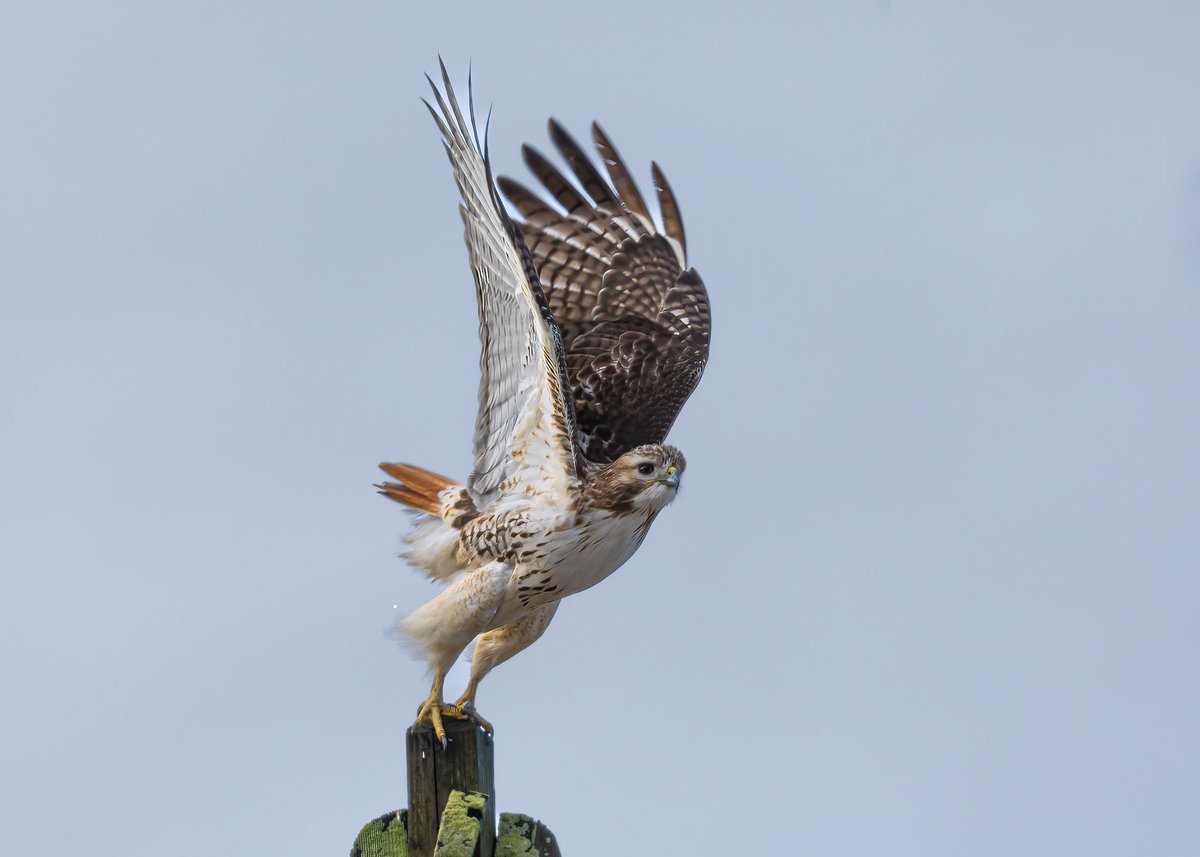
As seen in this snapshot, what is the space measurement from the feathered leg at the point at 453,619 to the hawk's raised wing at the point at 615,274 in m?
2.36

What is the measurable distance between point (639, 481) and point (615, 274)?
120 inches

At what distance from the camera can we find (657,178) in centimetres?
1073

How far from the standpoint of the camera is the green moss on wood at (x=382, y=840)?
5.45 meters

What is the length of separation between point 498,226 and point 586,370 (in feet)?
6.68

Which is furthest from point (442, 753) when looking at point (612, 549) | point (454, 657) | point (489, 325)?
point (489, 325)

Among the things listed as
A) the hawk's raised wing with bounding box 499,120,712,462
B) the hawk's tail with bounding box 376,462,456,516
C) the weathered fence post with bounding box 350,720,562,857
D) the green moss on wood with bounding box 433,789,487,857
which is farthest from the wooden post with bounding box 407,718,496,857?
the hawk's raised wing with bounding box 499,120,712,462

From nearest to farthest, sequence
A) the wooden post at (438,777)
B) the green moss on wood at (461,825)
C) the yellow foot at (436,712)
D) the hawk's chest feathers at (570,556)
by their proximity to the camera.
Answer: the green moss on wood at (461,825) → the wooden post at (438,777) → the yellow foot at (436,712) → the hawk's chest feathers at (570,556)

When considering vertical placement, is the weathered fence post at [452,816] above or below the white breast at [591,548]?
below

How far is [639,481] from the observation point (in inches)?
295

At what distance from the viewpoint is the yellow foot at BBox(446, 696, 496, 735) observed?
6.62 meters

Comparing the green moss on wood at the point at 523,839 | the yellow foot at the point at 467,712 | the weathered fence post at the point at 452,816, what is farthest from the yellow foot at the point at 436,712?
the green moss on wood at the point at 523,839

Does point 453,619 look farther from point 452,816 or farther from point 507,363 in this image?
point 452,816

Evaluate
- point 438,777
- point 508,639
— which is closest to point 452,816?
point 438,777

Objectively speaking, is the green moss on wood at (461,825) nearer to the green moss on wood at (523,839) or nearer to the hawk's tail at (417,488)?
the green moss on wood at (523,839)
